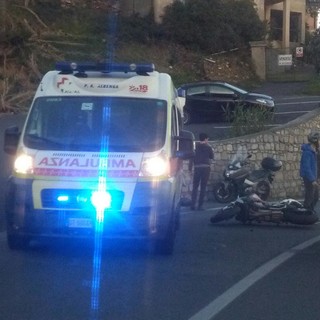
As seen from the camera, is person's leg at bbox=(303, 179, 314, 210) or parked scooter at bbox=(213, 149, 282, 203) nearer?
person's leg at bbox=(303, 179, 314, 210)

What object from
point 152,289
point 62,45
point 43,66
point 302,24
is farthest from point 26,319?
point 302,24

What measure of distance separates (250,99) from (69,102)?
21.5 m

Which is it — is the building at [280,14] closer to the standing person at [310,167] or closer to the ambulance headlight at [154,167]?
the standing person at [310,167]

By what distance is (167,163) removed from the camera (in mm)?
12320

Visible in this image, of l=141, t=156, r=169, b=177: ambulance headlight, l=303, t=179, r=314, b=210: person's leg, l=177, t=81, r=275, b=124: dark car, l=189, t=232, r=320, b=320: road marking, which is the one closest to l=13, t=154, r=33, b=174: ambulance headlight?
l=141, t=156, r=169, b=177: ambulance headlight

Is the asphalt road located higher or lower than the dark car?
lower

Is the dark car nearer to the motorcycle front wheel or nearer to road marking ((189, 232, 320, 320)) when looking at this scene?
the motorcycle front wheel

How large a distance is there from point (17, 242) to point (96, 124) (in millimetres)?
1911

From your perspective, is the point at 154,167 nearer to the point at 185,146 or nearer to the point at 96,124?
the point at 96,124

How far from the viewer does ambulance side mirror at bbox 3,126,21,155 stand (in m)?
12.8

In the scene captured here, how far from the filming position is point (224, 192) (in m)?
23.4

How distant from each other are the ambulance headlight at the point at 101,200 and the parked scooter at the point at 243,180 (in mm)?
10348

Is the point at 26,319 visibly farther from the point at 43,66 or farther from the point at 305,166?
the point at 43,66

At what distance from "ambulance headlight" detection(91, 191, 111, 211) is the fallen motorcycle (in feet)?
16.4
